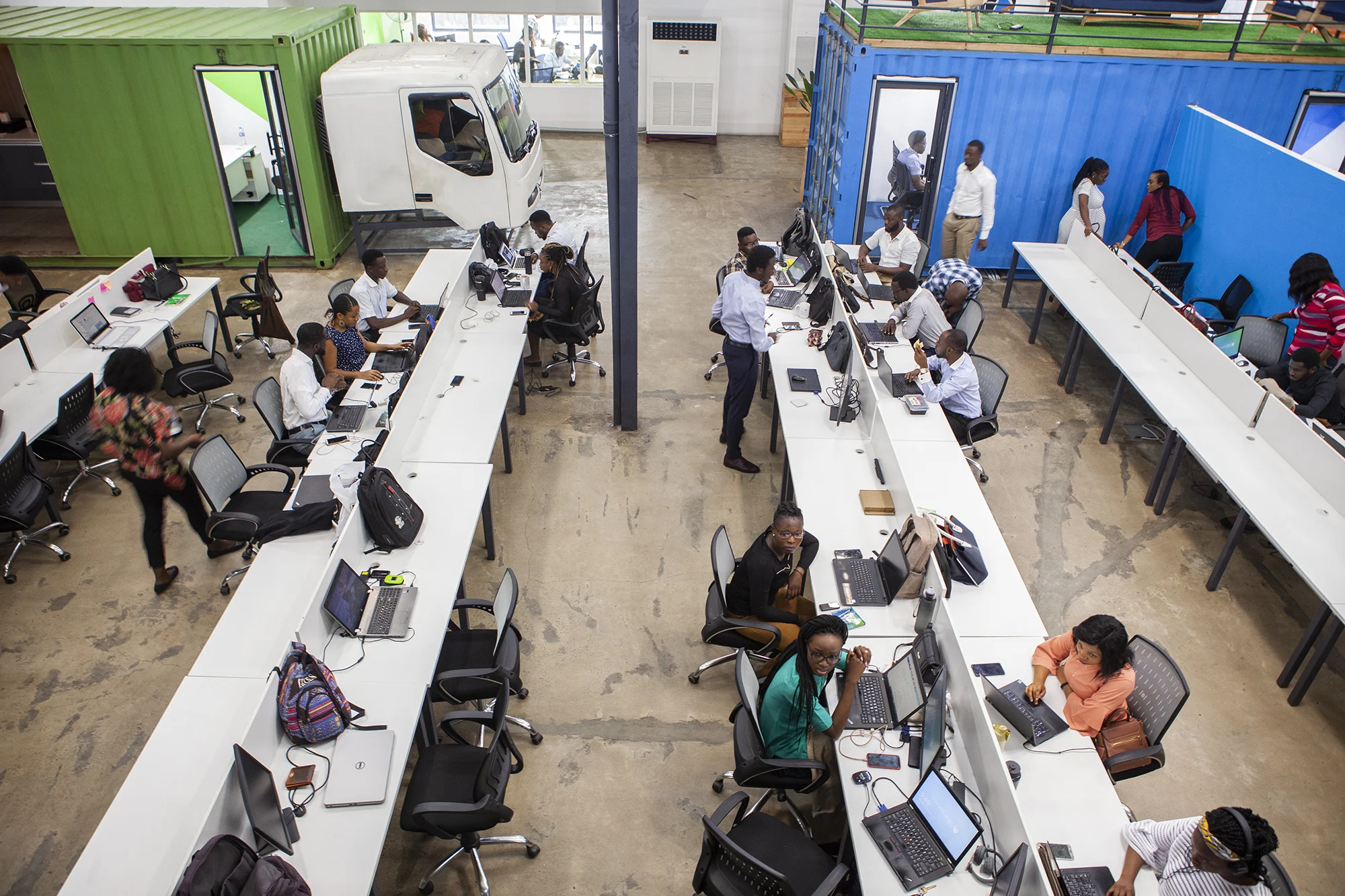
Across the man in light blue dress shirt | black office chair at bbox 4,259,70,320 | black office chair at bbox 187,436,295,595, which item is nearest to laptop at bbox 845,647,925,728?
the man in light blue dress shirt

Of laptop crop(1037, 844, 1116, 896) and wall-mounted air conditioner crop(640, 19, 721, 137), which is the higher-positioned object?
wall-mounted air conditioner crop(640, 19, 721, 137)

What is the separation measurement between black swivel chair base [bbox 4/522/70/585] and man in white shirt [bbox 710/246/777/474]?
4.87 metres

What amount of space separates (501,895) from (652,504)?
124 inches

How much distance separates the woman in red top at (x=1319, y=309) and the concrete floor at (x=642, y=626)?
136 cm

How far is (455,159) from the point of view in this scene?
32.1 feet

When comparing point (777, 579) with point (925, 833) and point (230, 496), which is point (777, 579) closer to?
point (925, 833)

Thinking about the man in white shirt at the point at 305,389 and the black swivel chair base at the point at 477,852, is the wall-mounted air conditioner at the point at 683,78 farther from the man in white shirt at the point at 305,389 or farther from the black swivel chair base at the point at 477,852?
the black swivel chair base at the point at 477,852

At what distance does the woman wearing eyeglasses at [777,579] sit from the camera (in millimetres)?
4613

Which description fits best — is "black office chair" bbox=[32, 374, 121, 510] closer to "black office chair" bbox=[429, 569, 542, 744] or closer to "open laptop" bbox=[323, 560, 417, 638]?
"open laptop" bbox=[323, 560, 417, 638]

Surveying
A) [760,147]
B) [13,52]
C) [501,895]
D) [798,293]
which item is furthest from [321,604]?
[760,147]

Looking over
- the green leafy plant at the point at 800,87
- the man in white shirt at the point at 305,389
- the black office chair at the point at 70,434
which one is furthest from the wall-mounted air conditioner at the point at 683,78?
the black office chair at the point at 70,434

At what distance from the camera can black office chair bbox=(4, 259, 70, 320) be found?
814 cm

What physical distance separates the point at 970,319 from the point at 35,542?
7295 millimetres

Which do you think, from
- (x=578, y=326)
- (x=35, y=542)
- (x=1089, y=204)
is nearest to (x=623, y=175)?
(x=578, y=326)
